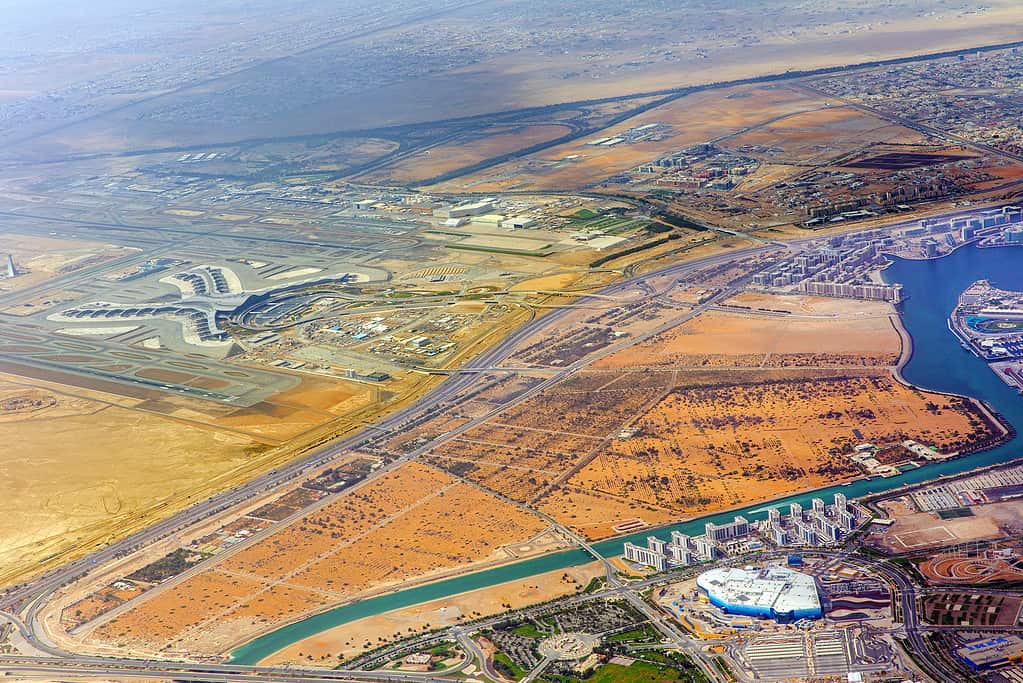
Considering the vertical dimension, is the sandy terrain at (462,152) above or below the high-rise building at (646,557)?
above

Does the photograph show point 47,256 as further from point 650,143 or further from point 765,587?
point 765,587

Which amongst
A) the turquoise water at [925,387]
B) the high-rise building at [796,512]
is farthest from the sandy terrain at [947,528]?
the turquoise water at [925,387]

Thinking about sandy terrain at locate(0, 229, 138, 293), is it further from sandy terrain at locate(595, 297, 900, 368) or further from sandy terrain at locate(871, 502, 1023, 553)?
sandy terrain at locate(871, 502, 1023, 553)

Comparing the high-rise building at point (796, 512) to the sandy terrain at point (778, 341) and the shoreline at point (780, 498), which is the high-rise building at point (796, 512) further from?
the sandy terrain at point (778, 341)

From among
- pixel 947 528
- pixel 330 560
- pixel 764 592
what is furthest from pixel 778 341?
pixel 330 560

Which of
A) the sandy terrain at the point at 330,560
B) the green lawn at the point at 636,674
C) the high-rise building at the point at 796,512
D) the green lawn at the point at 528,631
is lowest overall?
the sandy terrain at the point at 330,560

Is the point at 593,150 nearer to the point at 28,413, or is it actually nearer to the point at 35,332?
the point at 35,332

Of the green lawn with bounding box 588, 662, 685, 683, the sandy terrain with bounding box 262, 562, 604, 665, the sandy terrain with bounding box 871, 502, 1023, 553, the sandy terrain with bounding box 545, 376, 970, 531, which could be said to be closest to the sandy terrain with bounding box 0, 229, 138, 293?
the sandy terrain with bounding box 545, 376, 970, 531
